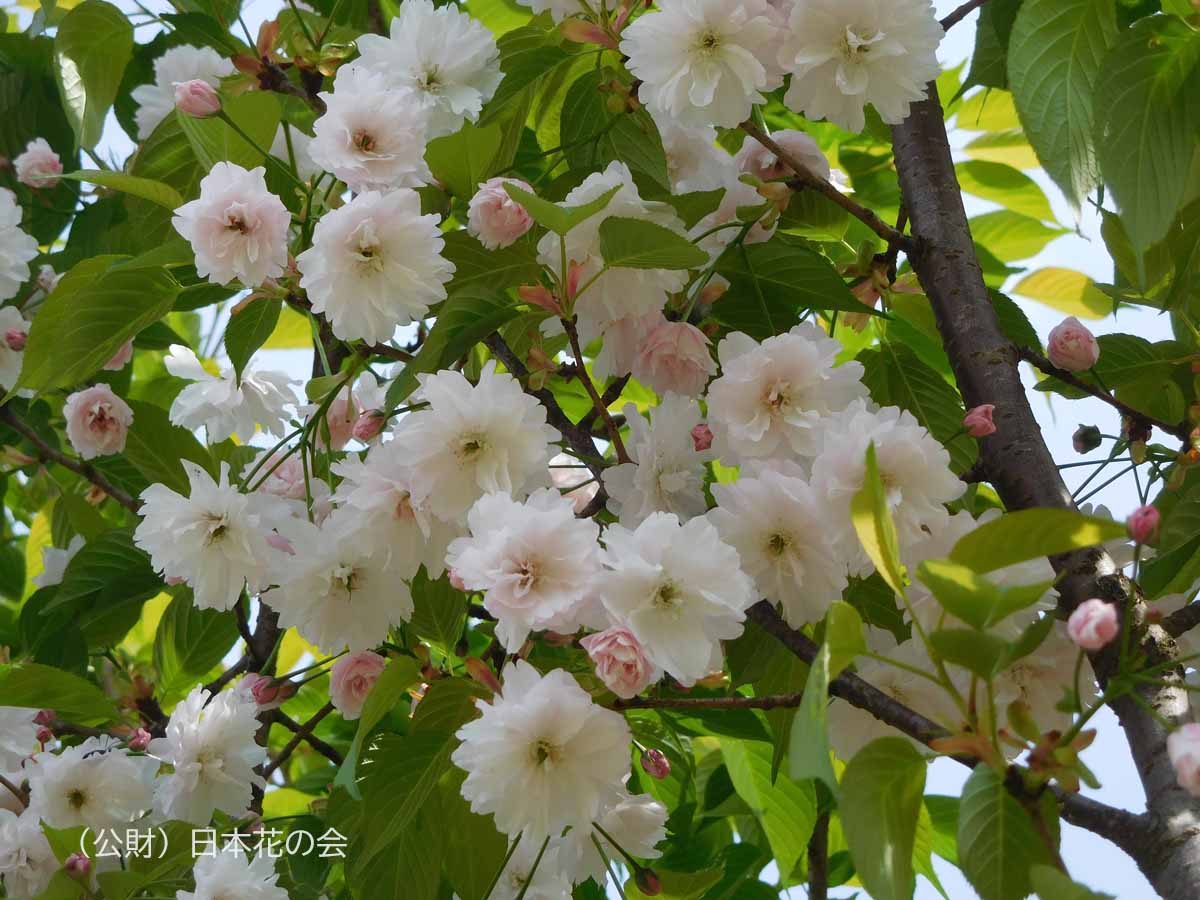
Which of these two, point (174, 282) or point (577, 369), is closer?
point (577, 369)

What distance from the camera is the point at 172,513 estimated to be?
1.16 meters

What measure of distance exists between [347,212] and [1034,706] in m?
0.64

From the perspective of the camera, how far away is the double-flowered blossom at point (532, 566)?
88 centimetres

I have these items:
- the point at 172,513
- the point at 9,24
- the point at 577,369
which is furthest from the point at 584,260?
the point at 9,24

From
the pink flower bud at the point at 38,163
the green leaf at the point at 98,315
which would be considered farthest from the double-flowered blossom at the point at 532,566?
the pink flower bud at the point at 38,163

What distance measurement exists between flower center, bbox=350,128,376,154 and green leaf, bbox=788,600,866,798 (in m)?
0.57

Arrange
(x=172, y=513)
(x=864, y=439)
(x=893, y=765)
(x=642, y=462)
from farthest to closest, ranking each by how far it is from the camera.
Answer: (x=172, y=513) < (x=642, y=462) < (x=864, y=439) < (x=893, y=765)

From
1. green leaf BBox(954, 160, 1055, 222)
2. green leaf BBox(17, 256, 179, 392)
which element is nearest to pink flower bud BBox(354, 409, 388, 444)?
green leaf BBox(17, 256, 179, 392)

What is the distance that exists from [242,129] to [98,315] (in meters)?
0.20

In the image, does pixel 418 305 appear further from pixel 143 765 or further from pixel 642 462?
pixel 143 765

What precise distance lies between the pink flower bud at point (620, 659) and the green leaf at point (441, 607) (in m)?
0.28

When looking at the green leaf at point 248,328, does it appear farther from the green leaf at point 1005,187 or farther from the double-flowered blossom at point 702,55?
the green leaf at point 1005,187

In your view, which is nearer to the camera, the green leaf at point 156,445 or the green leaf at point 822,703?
the green leaf at point 822,703

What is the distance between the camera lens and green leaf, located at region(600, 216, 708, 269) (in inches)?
38.5
